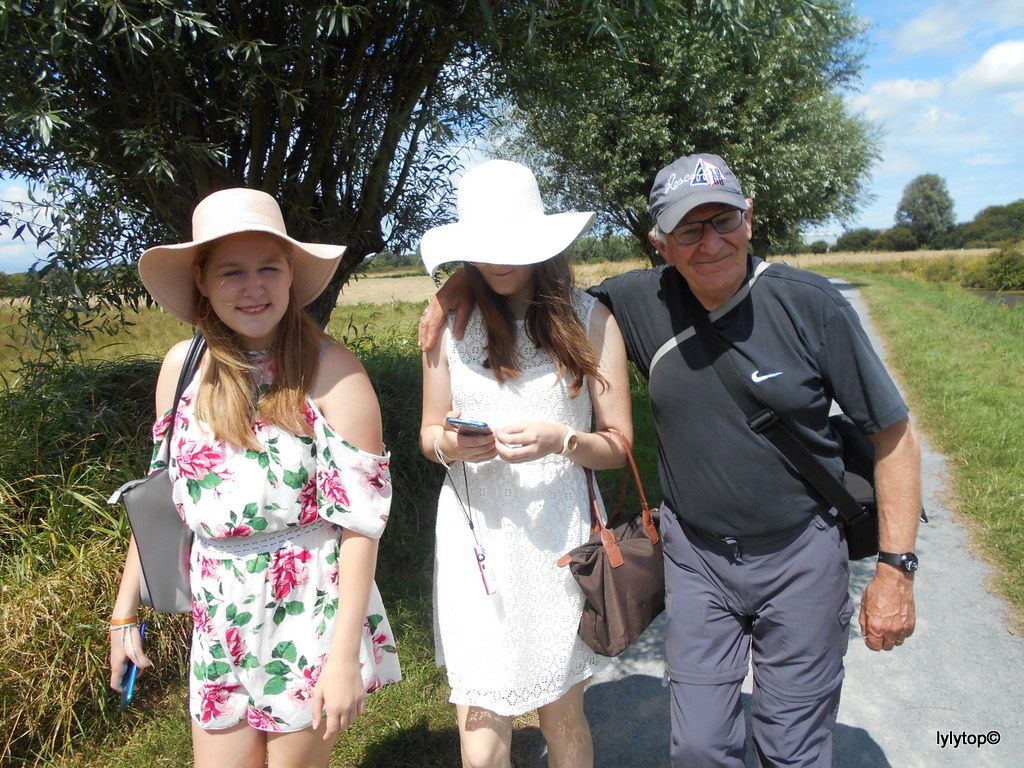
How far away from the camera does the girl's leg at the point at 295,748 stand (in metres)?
1.96

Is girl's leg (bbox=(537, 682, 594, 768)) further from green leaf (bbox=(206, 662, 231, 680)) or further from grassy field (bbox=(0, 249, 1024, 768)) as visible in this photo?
green leaf (bbox=(206, 662, 231, 680))

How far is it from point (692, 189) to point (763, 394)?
0.60 meters

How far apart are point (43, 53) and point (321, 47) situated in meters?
1.06

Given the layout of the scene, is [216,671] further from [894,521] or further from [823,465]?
[894,521]

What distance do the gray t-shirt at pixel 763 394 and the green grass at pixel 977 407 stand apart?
9.57 feet

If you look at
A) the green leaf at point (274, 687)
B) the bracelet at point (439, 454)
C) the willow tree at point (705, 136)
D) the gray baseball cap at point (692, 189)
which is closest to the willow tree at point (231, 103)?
the gray baseball cap at point (692, 189)

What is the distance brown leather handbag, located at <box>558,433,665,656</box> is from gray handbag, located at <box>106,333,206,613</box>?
3.54 feet

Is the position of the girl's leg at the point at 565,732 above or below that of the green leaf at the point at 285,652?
Answer: below

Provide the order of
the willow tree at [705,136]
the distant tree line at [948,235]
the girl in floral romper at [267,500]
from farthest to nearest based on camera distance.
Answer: the distant tree line at [948,235] → the willow tree at [705,136] → the girl in floral romper at [267,500]

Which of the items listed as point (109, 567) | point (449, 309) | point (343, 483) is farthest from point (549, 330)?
point (109, 567)

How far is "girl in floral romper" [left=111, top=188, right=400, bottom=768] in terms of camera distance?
1.88 m

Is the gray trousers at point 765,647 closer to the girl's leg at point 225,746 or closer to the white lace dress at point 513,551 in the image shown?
the white lace dress at point 513,551

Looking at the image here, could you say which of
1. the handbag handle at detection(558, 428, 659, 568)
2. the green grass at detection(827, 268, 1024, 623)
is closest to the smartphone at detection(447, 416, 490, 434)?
the handbag handle at detection(558, 428, 659, 568)

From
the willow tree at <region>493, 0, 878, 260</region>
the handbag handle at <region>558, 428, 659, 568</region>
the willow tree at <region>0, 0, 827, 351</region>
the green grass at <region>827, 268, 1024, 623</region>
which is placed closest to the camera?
the handbag handle at <region>558, 428, 659, 568</region>
